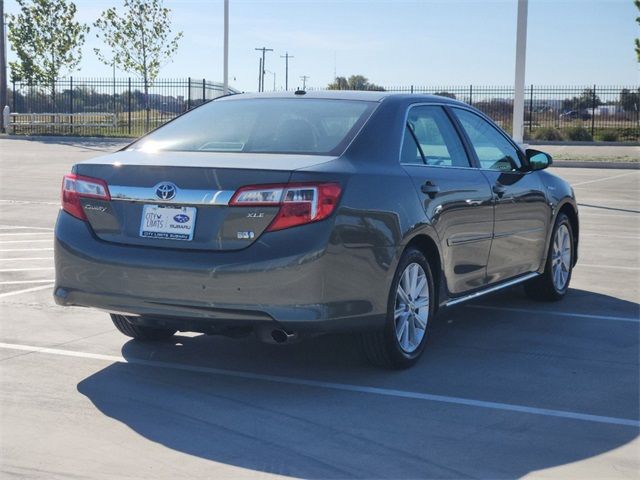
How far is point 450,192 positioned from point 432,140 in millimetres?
382

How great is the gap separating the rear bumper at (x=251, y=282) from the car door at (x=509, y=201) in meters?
1.83

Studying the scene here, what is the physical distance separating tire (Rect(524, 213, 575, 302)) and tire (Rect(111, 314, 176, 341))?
3.12 meters

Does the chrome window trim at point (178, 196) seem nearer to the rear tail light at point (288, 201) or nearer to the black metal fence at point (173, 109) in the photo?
the rear tail light at point (288, 201)

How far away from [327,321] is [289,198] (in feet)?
2.19

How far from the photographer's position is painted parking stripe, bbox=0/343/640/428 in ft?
17.3

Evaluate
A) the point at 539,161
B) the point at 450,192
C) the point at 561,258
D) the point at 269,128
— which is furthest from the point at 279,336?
the point at 561,258

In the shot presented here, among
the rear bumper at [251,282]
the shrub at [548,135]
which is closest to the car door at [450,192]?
the rear bumper at [251,282]

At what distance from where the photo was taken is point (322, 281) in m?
5.38

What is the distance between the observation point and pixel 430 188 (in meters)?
6.32

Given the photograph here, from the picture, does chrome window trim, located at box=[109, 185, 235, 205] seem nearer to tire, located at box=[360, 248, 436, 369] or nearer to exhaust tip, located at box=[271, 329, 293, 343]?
exhaust tip, located at box=[271, 329, 293, 343]

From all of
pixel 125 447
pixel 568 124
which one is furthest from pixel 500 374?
pixel 568 124

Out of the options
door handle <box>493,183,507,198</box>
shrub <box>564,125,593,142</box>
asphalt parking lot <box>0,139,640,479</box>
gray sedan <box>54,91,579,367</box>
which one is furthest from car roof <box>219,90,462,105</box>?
shrub <box>564,125,593,142</box>

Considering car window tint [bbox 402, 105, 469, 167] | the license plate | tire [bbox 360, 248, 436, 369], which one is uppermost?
car window tint [bbox 402, 105, 469, 167]

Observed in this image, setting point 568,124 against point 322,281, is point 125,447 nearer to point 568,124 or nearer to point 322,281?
point 322,281
